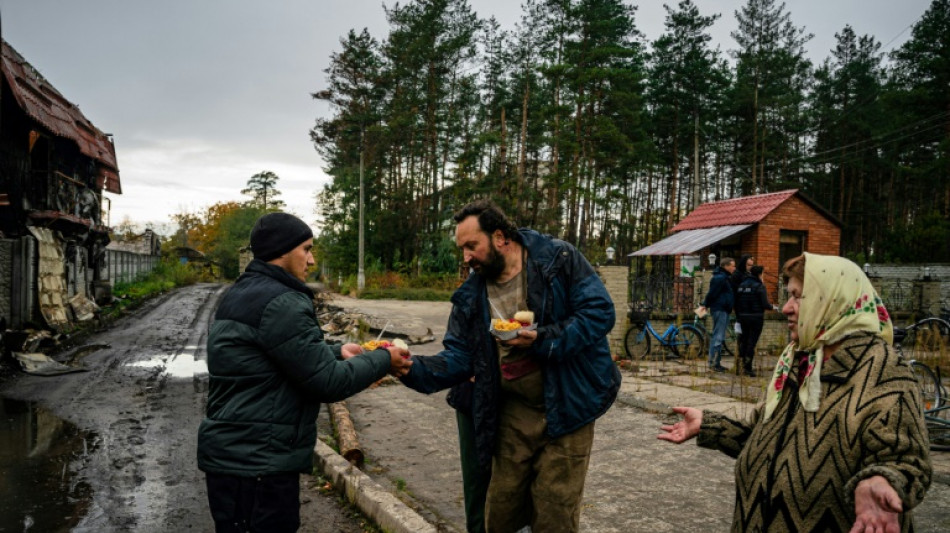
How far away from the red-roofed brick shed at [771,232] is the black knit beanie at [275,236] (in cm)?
1901

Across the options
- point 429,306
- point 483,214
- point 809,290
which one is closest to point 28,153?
point 429,306

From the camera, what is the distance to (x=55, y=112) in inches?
808

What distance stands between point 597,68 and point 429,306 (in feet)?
47.6

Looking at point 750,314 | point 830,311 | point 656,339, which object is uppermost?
point 830,311

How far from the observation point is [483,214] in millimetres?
3199

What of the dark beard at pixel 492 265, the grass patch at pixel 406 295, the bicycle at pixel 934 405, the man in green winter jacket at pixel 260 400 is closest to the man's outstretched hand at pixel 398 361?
the man in green winter jacket at pixel 260 400

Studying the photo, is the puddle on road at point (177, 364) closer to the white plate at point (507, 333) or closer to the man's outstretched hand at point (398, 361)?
the man's outstretched hand at point (398, 361)

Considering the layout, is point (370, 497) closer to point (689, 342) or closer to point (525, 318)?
point (525, 318)

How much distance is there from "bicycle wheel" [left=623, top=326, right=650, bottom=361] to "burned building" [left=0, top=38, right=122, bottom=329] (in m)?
14.0

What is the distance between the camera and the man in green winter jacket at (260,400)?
262cm

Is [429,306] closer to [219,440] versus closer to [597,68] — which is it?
[597,68]

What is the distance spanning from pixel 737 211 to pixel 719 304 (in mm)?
10762

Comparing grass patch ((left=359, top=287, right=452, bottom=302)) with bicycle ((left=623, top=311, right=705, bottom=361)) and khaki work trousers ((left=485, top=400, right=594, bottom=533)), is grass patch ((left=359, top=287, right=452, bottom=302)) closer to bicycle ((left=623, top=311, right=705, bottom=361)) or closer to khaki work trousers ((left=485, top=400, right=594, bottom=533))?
bicycle ((left=623, top=311, right=705, bottom=361))

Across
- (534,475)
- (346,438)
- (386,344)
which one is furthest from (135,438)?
(534,475)
